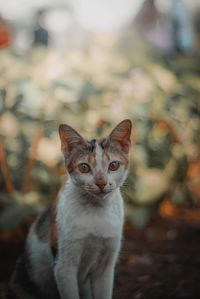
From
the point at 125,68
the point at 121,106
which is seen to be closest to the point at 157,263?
the point at 121,106

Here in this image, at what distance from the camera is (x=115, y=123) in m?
3.81

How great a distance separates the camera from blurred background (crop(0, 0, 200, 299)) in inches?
143

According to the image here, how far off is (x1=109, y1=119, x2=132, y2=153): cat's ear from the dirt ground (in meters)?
0.99

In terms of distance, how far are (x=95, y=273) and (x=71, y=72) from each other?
1.77 meters

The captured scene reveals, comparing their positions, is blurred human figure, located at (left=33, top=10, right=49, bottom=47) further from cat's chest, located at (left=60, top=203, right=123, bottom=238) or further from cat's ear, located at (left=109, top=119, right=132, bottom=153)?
cat's chest, located at (left=60, top=203, right=123, bottom=238)

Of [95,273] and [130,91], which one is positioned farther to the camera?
[130,91]

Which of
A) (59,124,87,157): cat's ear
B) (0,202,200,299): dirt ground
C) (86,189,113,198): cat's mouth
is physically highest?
(59,124,87,157): cat's ear

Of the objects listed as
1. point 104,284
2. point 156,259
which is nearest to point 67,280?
point 104,284

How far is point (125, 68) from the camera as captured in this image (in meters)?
4.15

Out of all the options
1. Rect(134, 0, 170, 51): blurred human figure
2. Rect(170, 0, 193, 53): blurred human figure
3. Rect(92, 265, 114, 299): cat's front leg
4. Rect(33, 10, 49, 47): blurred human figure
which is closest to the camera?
Rect(92, 265, 114, 299): cat's front leg

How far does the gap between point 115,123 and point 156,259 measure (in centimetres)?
108

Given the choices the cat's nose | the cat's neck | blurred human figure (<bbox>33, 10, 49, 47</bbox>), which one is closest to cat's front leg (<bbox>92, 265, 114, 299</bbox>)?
the cat's neck

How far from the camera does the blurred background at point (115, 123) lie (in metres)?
3.64

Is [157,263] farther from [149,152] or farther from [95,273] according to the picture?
[95,273]
